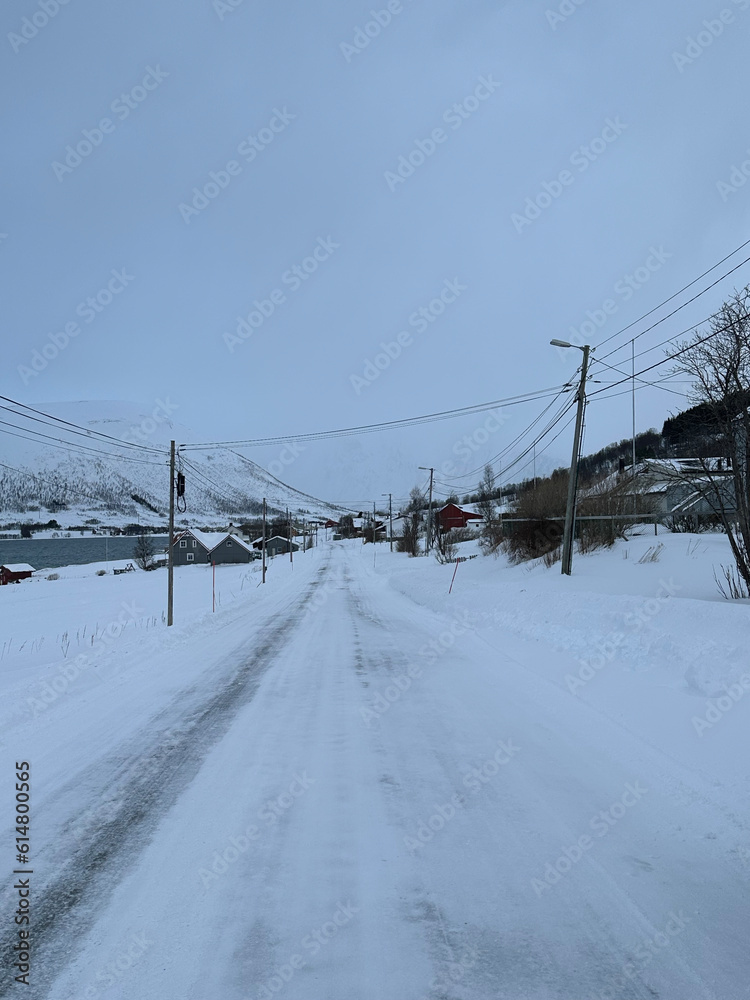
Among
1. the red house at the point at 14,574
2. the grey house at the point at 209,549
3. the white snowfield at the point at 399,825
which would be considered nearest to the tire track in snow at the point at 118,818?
the white snowfield at the point at 399,825

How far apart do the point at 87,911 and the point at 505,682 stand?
701cm

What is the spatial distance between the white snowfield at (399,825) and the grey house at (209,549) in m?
84.8

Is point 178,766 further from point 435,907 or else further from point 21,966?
point 435,907

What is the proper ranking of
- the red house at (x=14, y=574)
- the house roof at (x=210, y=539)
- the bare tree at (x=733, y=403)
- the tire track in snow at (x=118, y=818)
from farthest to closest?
the house roof at (x=210, y=539) < the red house at (x=14, y=574) < the bare tree at (x=733, y=403) < the tire track in snow at (x=118, y=818)

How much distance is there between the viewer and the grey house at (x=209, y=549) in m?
94.0

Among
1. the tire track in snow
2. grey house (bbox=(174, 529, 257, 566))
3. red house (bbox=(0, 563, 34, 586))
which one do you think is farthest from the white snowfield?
grey house (bbox=(174, 529, 257, 566))

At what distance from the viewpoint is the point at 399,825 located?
4.51 meters

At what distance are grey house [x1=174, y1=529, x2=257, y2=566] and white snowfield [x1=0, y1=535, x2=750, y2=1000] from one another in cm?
8481

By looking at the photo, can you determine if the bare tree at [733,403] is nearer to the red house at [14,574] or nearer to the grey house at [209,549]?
the red house at [14,574]

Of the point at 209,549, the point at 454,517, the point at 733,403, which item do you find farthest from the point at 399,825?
the point at 209,549

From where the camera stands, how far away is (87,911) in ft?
11.5

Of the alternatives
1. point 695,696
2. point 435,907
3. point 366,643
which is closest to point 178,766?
point 435,907

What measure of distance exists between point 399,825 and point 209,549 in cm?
9342

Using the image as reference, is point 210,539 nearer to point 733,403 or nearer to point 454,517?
point 454,517
